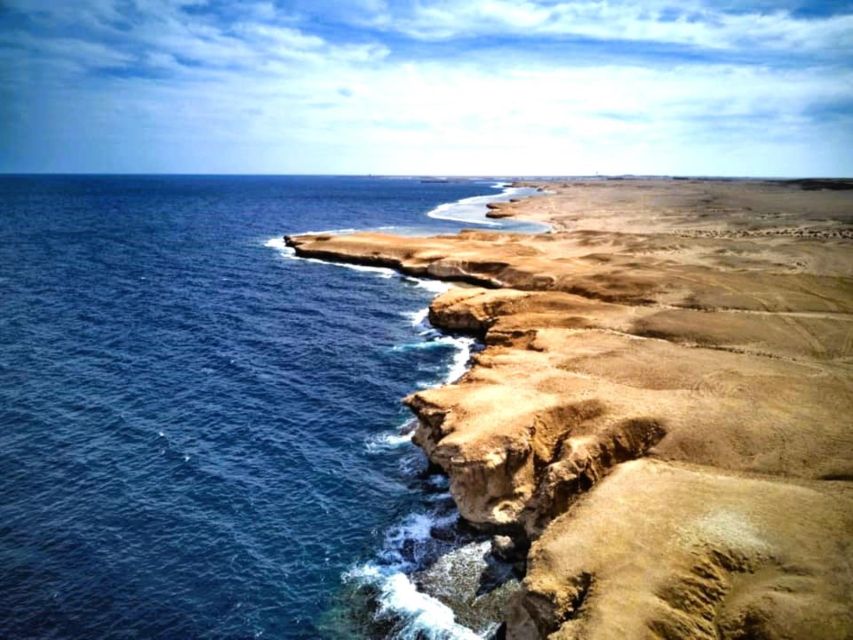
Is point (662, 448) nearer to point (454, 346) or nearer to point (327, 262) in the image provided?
point (454, 346)

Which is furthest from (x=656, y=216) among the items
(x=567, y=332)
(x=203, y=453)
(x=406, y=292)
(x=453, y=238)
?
(x=203, y=453)

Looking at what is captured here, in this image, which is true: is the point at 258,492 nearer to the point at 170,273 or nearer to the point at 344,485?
the point at 344,485

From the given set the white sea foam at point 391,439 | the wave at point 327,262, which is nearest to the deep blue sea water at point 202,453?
the white sea foam at point 391,439

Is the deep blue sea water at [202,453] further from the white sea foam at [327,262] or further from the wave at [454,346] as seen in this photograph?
the white sea foam at [327,262]

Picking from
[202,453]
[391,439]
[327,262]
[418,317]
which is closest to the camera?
[202,453]

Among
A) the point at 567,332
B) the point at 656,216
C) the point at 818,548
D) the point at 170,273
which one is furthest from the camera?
the point at 656,216

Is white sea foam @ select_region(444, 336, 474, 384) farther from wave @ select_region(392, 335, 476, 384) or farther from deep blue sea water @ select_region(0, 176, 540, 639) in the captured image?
deep blue sea water @ select_region(0, 176, 540, 639)

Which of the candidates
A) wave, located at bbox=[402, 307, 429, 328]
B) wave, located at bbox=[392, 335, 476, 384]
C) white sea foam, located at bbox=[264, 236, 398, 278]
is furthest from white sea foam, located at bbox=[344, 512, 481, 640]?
white sea foam, located at bbox=[264, 236, 398, 278]

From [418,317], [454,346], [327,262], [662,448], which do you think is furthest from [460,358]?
[327,262]
